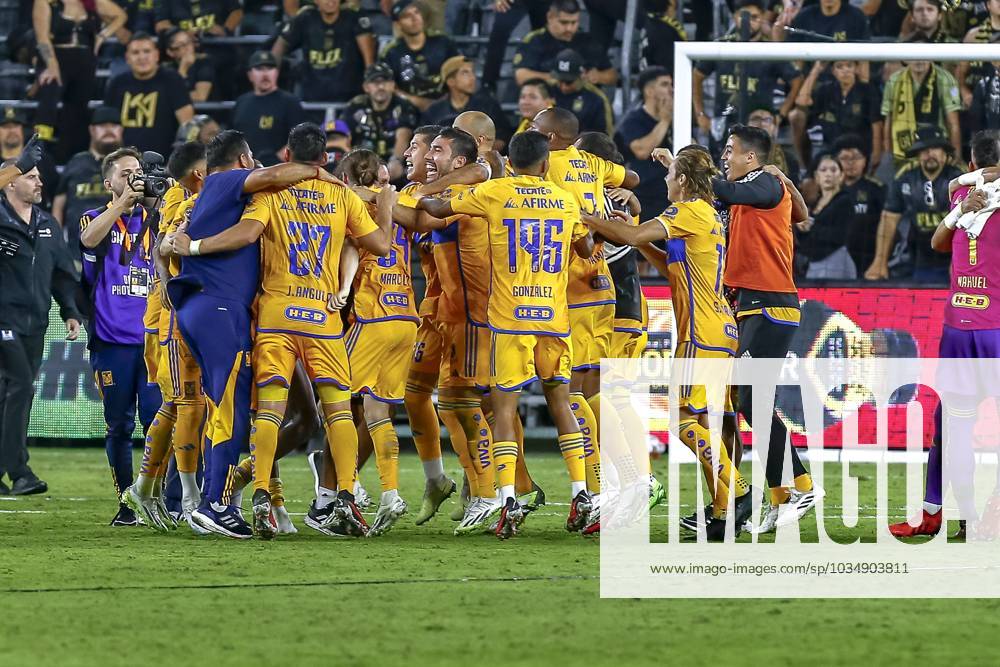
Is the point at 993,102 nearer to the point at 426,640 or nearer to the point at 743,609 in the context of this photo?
the point at 743,609

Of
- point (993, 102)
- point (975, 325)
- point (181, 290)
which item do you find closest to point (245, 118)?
point (993, 102)

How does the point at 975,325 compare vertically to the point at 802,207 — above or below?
below

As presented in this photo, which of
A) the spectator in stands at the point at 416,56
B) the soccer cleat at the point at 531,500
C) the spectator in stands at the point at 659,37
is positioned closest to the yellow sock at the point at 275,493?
the soccer cleat at the point at 531,500

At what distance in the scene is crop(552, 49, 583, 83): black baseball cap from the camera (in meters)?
17.8

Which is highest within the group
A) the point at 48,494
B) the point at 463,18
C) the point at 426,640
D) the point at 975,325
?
the point at 463,18

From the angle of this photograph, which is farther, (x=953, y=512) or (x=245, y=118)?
(x=245, y=118)

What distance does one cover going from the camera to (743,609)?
21.5ft

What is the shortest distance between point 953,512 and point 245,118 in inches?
408

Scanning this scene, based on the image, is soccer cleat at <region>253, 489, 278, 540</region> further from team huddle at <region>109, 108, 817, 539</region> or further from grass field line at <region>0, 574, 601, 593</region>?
grass field line at <region>0, 574, 601, 593</region>

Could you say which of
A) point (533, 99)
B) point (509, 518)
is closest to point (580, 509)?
point (509, 518)

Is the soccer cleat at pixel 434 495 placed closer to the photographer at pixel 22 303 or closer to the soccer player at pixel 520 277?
the soccer player at pixel 520 277

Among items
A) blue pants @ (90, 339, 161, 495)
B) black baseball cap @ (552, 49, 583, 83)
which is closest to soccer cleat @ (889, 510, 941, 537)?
blue pants @ (90, 339, 161, 495)

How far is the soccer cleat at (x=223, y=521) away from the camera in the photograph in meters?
9.18

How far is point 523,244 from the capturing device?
30.4 feet
